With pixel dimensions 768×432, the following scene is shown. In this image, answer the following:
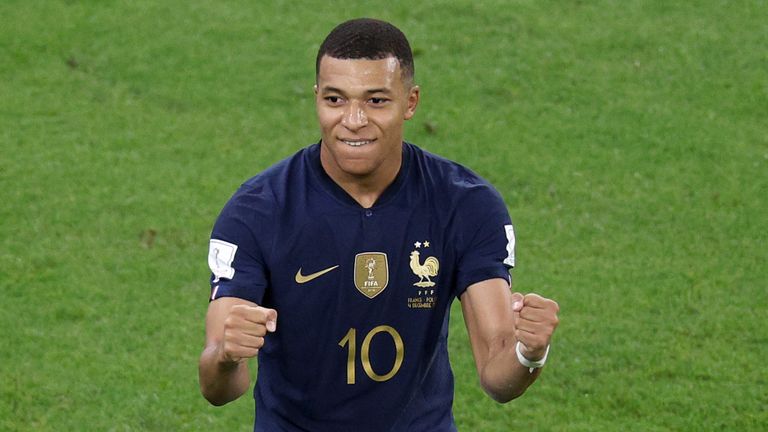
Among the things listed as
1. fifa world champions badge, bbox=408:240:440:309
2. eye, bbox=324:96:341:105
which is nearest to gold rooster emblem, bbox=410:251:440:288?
fifa world champions badge, bbox=408:240:440:309

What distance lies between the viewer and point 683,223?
1255 cm

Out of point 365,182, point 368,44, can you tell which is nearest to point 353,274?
point 365,182

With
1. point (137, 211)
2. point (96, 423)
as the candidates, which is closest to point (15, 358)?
point (96, 423)

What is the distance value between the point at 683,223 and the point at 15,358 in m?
5.80

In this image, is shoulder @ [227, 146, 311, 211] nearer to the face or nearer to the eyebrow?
the face

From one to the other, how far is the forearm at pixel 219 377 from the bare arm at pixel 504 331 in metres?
0.99

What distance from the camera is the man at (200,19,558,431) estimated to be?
598 cm

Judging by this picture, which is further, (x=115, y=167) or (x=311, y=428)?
(x=115, y=167)

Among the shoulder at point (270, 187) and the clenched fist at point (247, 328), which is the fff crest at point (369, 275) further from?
the clenched fist at point (247, 328)

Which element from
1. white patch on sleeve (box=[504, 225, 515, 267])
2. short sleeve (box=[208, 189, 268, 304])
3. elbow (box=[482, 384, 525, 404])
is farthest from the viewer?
white patch on sleeve (box=[504, 225, 515, 267])

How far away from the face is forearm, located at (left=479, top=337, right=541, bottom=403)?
939 millimetres

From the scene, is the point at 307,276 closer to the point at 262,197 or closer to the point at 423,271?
the point at 262,197

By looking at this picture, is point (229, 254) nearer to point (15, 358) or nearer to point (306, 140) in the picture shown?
point (15, 358)

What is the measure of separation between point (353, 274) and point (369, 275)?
7 centimetres
